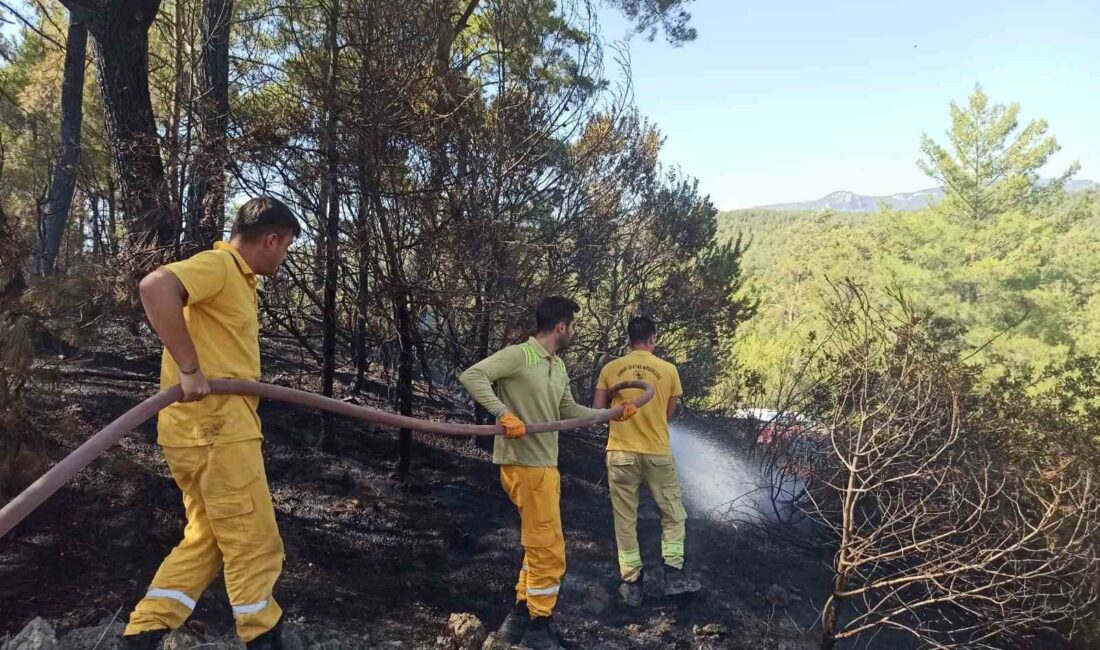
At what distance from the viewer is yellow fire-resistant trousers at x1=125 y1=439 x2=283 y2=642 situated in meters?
2.59

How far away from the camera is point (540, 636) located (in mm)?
3531

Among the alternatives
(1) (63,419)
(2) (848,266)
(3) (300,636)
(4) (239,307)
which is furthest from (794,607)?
(2) (848,266)

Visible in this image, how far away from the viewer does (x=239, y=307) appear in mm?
2705

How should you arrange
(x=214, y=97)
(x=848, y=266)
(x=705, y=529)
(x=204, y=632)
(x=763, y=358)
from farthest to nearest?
(x=848, y=266) → (x=763, y=358) → (x=705, y=529) → (x=214, y=97) → (x=204, y=632)

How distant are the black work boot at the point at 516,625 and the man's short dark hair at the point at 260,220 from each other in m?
2.27

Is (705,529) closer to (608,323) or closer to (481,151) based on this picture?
(608,323)

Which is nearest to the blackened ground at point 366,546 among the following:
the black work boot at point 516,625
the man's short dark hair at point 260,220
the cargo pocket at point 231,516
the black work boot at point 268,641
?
the black work boot at point 516,625

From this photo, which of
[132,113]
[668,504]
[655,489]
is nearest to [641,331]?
[655,489]

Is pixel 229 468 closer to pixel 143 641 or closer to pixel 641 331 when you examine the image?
pixel 143 641

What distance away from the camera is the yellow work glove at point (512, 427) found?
3268 millimetres

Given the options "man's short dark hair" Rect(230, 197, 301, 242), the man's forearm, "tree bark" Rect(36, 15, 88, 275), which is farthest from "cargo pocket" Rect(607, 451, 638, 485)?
"tree bark" Rect(36, 15, 88, 275)

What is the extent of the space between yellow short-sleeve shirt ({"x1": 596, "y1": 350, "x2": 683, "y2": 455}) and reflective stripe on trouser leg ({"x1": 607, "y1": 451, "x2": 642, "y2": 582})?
0.30 ft

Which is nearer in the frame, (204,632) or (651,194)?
(204,632)

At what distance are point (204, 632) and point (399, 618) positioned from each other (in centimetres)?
105
